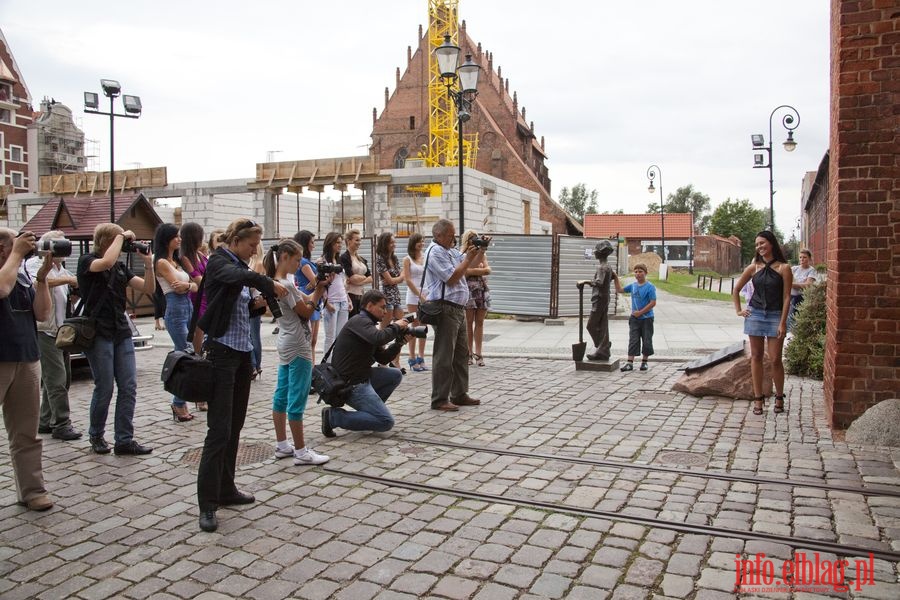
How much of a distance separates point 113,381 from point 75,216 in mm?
12123

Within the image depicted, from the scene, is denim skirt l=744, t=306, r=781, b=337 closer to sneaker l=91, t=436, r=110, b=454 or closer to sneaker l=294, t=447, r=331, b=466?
sneaker l=294, t=447, r=331, b=466

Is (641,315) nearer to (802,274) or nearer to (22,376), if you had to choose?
(802,274)

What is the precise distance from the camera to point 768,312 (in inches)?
286

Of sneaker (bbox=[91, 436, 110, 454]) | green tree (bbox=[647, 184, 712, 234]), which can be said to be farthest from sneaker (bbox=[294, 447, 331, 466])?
green tree (bbox=[647, 184, 712, 234])

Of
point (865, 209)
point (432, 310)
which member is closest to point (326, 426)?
point (432, 310)

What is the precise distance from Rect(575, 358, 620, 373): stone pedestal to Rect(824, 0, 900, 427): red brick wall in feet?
12.6

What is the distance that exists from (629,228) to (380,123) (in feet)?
86.3

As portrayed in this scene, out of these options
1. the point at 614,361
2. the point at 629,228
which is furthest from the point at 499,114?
the point at 614,361

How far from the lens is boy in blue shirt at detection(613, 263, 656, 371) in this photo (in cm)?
999

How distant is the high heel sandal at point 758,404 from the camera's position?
7.26 m

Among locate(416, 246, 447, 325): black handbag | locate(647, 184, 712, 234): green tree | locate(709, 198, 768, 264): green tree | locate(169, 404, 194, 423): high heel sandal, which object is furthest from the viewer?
locate(647, 184, 712, 234): green tree

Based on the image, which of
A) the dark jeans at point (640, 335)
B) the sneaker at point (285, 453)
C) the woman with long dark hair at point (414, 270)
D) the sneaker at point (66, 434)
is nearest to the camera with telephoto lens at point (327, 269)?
the sneaker at point (285, 453)

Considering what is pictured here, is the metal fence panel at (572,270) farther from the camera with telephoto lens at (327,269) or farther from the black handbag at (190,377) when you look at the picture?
the black handbag at (190,377)

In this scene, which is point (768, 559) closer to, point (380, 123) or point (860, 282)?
point (860, 282)
